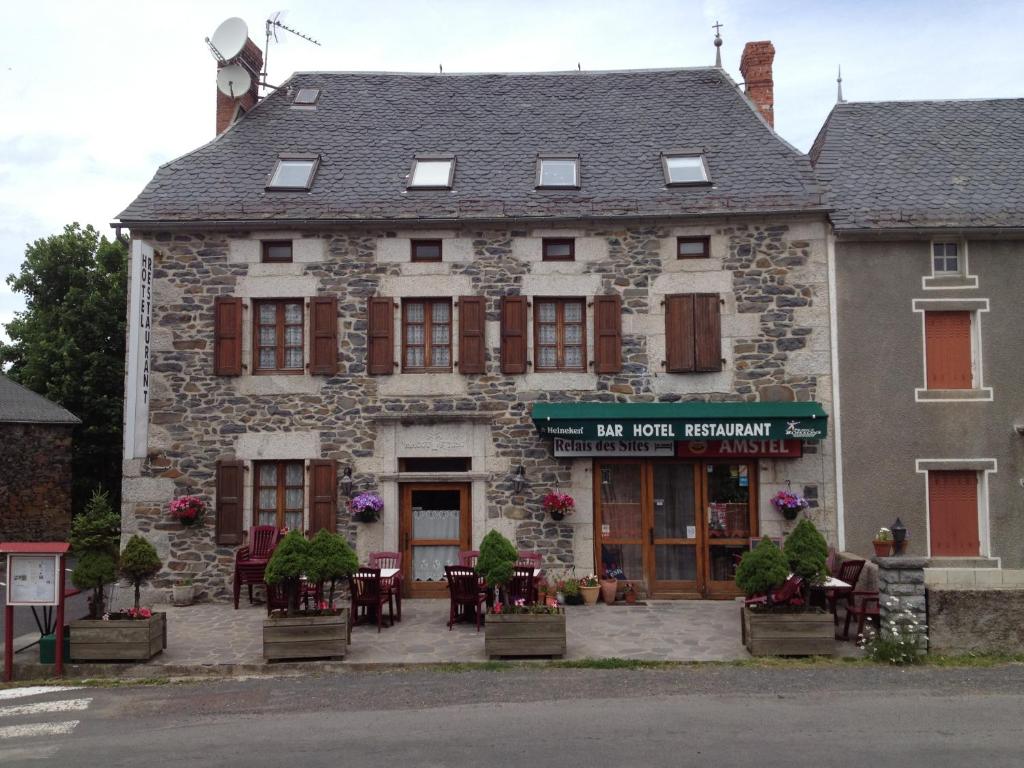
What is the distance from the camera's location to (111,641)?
890 cm

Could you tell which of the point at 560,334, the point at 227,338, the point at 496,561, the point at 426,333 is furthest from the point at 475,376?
the point at 496,561

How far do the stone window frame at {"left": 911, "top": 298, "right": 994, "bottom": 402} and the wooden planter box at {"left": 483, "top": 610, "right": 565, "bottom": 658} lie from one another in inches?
258

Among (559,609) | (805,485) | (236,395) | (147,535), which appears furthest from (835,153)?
(147,535)

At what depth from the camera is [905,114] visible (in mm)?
14914

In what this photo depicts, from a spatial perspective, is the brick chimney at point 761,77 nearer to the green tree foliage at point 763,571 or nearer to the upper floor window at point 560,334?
the upper floor window at point 560,334

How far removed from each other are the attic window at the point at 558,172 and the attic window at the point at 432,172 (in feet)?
4.55

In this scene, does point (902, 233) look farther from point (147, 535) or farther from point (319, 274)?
point (147, 535)

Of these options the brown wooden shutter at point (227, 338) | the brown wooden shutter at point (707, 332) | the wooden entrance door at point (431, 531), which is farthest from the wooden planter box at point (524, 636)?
the brown wooden shutter at point (227, 338)

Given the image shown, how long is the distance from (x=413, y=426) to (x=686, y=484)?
4.02 m

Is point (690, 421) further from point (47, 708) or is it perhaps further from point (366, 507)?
point (47, 708)

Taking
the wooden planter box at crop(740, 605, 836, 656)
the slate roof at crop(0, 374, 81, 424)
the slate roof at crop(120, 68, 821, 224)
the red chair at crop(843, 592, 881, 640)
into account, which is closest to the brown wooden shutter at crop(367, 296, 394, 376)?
the slate roof at crop(120, 68, 821, 224)

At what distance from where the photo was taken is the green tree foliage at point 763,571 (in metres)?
8.90

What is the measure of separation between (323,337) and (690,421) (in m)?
5.34

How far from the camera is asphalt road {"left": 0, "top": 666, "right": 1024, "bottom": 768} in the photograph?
609 centimetres
